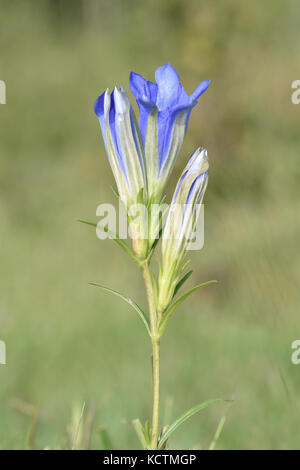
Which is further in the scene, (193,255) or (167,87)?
(193,255)

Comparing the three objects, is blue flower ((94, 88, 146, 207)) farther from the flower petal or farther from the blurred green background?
the blurred green background

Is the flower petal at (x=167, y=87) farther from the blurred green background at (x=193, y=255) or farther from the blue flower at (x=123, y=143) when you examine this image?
the blurred green background at (x=193, y=255)

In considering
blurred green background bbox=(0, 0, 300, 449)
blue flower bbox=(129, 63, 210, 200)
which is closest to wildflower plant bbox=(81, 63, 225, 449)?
blue flower bbox=(129, 63, 210, 200)

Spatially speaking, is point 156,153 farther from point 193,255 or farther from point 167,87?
point 193,255

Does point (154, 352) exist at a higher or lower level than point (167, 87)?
lower

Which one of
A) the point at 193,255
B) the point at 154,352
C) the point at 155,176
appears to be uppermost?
the point at 193,255

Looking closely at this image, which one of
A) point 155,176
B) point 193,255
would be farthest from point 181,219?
point 193,255

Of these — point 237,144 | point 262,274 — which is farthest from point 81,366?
point 237,144

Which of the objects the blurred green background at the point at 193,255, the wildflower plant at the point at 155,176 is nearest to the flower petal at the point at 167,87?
the wildflower plant at the point at 155,176
